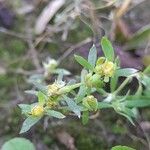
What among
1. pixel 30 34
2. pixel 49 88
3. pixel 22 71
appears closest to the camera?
pixel 49 88

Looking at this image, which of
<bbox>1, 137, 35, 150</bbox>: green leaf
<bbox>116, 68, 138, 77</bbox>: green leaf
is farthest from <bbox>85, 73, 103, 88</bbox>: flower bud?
<bbox>1, 137, 35, 150</bbox>: green leaf

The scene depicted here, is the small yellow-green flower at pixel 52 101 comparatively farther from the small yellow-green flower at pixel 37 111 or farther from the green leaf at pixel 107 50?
the green leaf at pixel 107 50

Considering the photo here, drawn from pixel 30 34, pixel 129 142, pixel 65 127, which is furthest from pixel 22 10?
pixel 129 142

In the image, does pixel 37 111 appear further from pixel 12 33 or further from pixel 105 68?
pixel 12 33

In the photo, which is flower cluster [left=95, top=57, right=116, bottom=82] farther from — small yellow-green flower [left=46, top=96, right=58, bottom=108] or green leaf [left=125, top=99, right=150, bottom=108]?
green leaf [left=125, top=99, right=150, bottom=108]

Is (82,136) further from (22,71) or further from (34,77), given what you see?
(22,71)

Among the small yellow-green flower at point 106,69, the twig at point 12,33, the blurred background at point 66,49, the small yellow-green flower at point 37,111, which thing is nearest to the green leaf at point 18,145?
the blurred background at point 66,49
